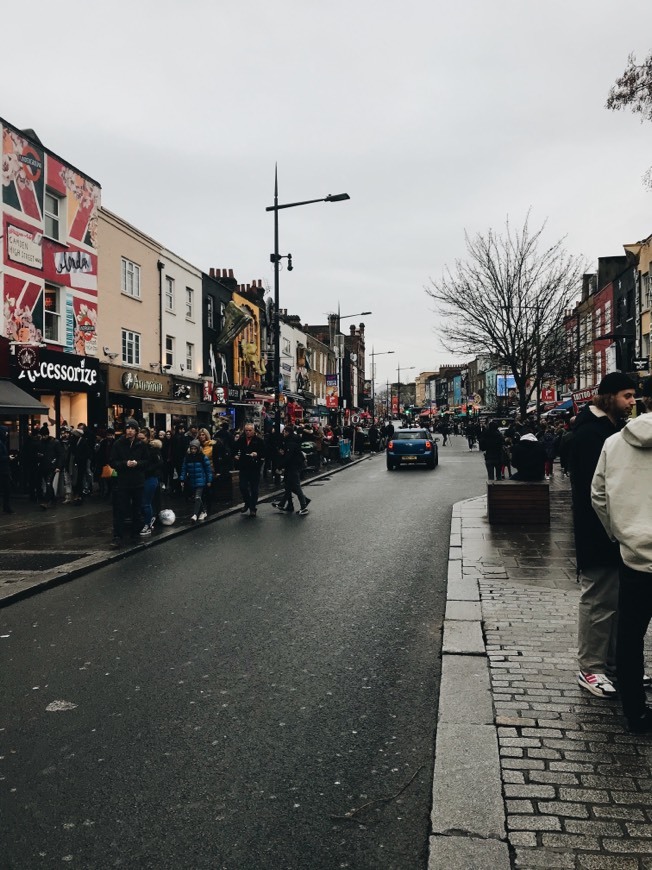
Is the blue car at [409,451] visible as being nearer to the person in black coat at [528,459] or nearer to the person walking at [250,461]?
the person walking at [250,461]

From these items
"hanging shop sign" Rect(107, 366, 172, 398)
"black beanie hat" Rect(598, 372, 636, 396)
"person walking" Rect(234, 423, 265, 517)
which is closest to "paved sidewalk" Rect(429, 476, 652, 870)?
"black beanie hat" Rect(598, 372, 636, 396)

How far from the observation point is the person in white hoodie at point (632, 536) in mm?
3676

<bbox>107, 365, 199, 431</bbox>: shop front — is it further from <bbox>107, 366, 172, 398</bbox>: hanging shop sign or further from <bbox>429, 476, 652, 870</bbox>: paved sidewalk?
<bbox>429, 476, 652, 870</bbox>: paved sidewalk

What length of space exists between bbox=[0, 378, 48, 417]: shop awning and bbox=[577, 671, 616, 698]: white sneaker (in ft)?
53.0

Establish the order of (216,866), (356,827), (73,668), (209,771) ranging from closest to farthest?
(216,866), (356,827), (209,771), (73,668)

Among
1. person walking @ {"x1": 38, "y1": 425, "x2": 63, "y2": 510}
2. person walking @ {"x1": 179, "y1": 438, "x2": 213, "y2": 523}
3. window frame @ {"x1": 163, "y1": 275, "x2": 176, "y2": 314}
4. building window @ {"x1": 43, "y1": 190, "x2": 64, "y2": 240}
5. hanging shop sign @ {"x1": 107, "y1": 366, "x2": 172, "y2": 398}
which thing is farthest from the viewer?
window frame @ {"x1": 163, "y1": 275, "x2": 176, "y2": 314}

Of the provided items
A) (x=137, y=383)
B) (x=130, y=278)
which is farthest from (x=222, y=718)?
(x=130, y=278)

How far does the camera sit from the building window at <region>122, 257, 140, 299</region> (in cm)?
2703

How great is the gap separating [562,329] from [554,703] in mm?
27654

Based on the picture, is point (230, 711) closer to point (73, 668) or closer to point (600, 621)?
point (73, 668)

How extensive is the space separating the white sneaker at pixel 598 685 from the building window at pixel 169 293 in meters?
28.4

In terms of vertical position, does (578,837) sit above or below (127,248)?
below

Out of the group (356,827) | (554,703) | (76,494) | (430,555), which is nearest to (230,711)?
(356,827)

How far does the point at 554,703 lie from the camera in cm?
416
